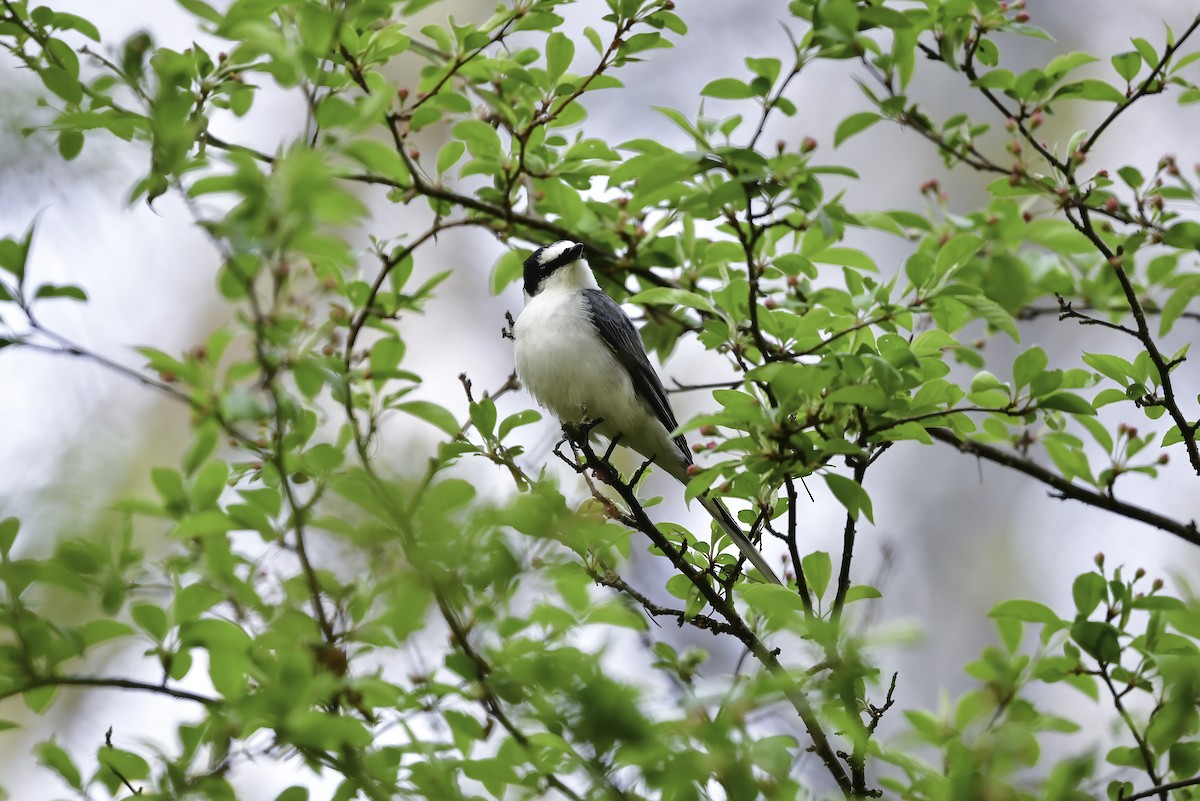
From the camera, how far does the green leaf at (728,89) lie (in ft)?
9.00

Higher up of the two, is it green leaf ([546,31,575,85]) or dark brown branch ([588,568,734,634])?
green leaf ([546,31,575,85])

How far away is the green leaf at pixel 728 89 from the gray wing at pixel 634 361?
2.51m

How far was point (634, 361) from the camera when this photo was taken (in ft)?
17.5

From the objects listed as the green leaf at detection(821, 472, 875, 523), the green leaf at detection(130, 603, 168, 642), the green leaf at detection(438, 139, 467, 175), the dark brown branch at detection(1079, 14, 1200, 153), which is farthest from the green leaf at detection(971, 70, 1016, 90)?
the green leaf at detection(130, 603, 168, 642)

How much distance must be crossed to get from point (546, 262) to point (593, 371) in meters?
0.77

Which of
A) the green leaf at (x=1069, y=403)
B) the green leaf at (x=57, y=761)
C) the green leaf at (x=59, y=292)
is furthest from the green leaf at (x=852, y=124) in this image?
the green leaf at (x=57, y=761)

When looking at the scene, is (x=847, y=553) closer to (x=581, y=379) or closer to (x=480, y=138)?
(x=480, y=138)

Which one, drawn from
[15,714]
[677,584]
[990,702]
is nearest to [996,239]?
[990,702]

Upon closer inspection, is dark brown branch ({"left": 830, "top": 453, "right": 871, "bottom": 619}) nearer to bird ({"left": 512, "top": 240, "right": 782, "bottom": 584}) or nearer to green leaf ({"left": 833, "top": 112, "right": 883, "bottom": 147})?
green leaf ({"left": 833, "top": 112, "right": 883, "bottom": 147})

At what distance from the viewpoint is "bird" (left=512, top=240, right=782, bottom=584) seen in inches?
203

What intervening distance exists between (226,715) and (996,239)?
6.20ft

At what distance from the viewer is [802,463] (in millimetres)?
2535

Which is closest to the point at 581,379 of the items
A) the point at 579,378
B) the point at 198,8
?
the point at 579,378

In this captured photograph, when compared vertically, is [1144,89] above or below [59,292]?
above
